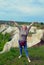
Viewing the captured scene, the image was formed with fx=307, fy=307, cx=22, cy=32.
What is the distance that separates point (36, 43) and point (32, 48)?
43.5 inches

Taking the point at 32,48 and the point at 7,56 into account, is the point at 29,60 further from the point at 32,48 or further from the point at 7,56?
the point at 32,48

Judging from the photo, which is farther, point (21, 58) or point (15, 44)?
point (15, 44)

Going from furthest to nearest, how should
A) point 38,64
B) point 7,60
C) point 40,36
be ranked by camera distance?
point 40,36 < point 7,60 < point 38,64

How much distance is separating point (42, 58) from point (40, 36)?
24.6ft

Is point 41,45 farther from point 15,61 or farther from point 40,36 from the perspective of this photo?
point 15,61

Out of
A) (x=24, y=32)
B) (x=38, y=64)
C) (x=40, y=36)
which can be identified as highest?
(x=24, y=32)

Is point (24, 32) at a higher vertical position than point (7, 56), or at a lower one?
higher

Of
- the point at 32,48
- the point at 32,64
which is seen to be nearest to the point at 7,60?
the point at 32,64

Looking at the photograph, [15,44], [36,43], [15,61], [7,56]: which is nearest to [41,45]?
[36,43]

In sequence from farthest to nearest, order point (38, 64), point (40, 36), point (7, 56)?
point (40, 36) < point (7, 56) < point (38, 64)

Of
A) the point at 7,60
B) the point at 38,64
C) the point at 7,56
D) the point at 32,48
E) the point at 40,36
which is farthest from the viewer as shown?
the point at 40,36

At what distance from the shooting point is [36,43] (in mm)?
19672

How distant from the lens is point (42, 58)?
14344mm

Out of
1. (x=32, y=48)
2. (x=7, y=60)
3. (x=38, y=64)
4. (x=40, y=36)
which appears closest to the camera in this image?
(x=38, y=64)
